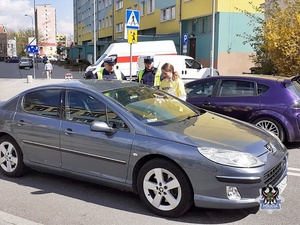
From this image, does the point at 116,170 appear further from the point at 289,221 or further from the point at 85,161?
the point at 289,221

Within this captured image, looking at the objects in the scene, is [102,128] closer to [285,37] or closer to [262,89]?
[262,89]

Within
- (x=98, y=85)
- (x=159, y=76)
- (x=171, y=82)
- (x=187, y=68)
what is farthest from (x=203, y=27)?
(x=98, y=85)

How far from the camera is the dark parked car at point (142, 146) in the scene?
10.6ft

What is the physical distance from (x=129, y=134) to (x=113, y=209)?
0.86 meters

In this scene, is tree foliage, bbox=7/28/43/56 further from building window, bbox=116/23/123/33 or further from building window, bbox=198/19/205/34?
building window, bbox=198/19/205/34

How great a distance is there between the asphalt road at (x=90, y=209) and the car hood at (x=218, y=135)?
0.74m

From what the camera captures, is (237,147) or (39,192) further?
(39,192)

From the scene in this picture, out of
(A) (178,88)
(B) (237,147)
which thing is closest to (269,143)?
(B) (237,147)

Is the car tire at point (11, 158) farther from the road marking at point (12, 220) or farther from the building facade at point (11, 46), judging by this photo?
the building facade at point (11, 46)

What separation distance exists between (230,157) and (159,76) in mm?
3558

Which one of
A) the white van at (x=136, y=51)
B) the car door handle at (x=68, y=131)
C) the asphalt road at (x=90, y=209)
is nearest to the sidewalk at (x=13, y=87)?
the white van at (x=136, y=51)

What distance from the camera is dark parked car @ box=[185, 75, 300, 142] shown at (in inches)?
232

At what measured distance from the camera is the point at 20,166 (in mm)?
4652

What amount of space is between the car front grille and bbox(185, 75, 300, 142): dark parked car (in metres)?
2.51
